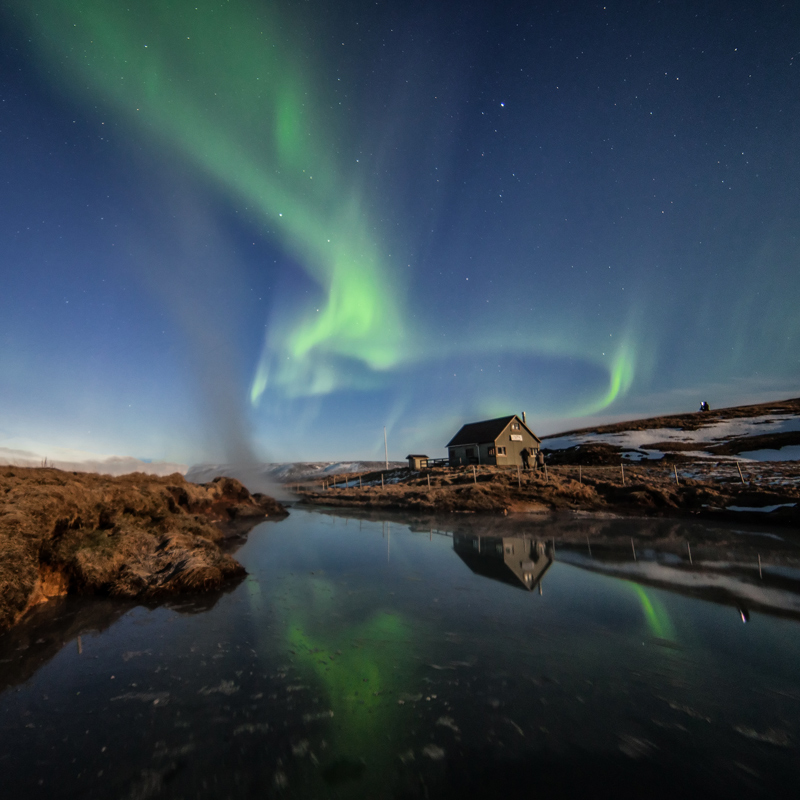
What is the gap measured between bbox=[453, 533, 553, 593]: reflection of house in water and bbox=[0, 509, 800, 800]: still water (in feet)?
5.46

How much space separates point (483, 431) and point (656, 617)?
147 feet

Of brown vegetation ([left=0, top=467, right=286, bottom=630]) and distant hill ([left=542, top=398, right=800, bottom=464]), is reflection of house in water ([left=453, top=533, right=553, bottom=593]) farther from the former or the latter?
distant hill ([left=542, top=398, right=800, bottom=464])

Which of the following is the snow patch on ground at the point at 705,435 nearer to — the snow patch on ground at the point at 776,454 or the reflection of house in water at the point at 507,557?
the snow patch on ground at the point at 776,454

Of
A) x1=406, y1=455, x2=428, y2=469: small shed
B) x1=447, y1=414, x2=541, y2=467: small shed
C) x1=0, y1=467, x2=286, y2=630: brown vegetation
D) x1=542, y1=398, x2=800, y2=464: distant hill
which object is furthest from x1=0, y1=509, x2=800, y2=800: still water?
x1=406, y1=455, x2=428, y2=469: small shed

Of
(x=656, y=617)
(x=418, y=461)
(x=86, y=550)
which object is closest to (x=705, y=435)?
(x=418, y=461)

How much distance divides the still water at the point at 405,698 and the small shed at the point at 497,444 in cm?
3939

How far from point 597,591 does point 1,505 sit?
53.4ft

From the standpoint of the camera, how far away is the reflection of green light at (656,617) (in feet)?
23.1

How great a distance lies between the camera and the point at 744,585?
9648 millimetres

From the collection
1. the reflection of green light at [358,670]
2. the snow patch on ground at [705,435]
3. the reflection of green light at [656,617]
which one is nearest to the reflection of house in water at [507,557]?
the reflection of green light at [656,617]

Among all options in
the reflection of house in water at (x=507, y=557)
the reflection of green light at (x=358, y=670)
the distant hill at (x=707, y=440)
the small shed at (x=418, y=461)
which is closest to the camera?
the reflection of green light at (x=358, y=670)

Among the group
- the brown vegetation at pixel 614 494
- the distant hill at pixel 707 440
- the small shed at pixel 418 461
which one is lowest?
the brown vegetation at pixel 614 494

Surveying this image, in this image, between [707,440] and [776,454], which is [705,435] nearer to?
[707,440]

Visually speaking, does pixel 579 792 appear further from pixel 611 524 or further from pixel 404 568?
pixel 611 524
